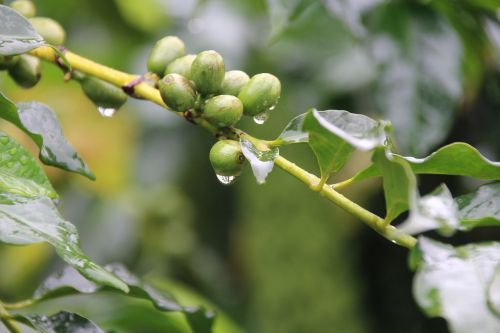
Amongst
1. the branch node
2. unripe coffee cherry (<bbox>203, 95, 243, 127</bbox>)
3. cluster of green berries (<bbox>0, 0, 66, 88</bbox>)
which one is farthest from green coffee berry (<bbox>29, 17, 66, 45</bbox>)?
unripe coffee cherry (<bbox>203, 95, 243, 127</bbox>)

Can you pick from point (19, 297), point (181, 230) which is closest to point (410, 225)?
point (19, 297)

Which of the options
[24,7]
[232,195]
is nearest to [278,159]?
[24,7]

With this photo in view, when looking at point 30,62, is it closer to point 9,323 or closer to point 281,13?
point 9,323

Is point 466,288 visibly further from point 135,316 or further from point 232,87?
point 135,316

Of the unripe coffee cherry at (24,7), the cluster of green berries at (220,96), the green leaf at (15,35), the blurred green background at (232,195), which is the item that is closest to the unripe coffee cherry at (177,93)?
the cluster of green berries at (220,96)

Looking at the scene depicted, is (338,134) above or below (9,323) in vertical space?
above

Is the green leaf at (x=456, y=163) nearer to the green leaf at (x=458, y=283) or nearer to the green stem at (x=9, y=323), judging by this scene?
the green leaf at (x=458, y=283)
